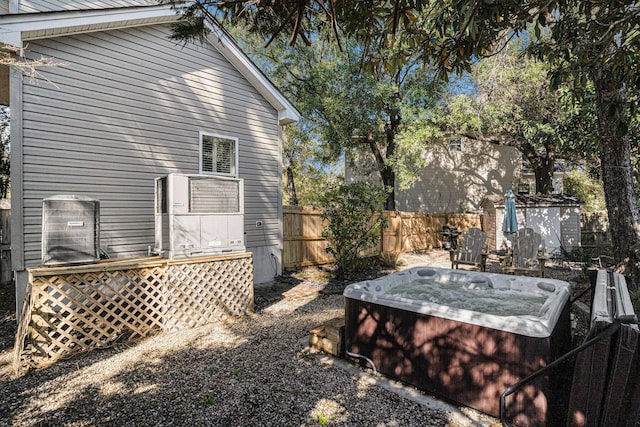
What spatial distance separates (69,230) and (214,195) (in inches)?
76.2

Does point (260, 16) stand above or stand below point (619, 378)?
above

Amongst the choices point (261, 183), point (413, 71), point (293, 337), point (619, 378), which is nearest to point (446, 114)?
point (413, 71)

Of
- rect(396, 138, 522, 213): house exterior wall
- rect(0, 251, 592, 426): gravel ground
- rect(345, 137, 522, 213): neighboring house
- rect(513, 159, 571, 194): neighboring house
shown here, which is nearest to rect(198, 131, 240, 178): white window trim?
rect(0, 251, 592, 426): gravel ground

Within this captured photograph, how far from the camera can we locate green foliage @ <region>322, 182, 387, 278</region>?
312 inches

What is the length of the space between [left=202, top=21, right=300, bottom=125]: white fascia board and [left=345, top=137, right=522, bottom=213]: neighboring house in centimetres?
942

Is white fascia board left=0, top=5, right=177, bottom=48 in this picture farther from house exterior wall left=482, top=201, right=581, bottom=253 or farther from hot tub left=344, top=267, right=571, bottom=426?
house exterior wall left=482, top=201, right=581, bottom=253

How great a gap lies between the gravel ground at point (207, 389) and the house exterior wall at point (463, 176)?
1459cm

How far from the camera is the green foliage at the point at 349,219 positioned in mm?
7930

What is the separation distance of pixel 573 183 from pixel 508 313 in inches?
809

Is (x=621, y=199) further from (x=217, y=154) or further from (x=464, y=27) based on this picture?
(x=217, y=154)

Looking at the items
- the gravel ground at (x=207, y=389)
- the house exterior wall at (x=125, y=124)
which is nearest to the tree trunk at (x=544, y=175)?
the house exterior wall at (x=125, y=124)

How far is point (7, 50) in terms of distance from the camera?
4863 mm

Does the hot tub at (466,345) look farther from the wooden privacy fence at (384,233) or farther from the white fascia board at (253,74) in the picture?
the white fascia board at (253,74)

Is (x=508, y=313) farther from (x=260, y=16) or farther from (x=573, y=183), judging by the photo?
(x=573, y=183)
